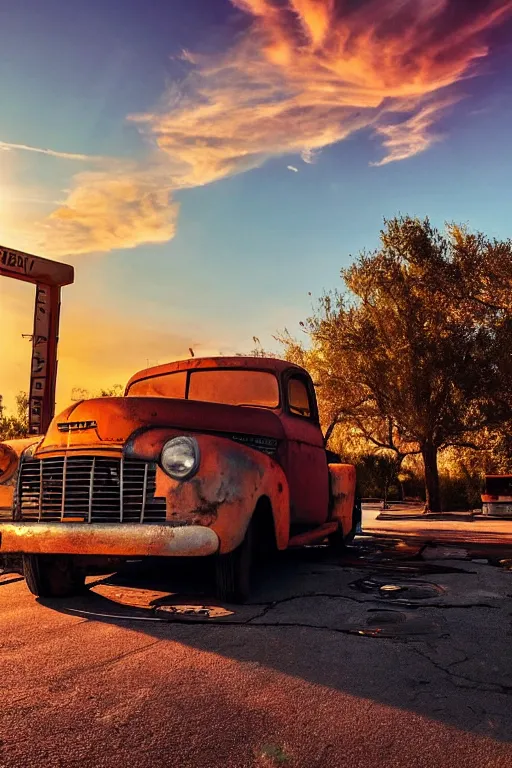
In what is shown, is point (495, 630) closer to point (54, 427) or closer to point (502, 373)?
point (54, 427)

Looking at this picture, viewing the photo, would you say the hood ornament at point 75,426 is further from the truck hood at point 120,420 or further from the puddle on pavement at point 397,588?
the puddle on pavement at point 397,588

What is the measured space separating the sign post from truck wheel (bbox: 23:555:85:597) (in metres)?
8.73

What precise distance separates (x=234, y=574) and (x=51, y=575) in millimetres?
1438

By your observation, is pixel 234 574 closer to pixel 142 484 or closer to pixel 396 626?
pixel 142 484

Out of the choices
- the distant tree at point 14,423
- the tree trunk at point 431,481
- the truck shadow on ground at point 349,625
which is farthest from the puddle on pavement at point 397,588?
the distant tree at point 14,423

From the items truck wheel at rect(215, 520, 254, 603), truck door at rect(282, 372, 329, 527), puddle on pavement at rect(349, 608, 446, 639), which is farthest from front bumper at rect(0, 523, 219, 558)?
truck door at rect(282, 372, 329, 527)

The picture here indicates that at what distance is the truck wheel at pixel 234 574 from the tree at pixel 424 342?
17016 mm

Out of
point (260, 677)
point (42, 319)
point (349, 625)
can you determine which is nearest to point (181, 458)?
point (349, 625)

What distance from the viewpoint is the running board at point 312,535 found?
18.1 ft

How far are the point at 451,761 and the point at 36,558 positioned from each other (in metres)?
3.48

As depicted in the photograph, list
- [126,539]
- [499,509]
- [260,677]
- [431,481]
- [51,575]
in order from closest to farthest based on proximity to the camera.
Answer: [260,677]
[126,539]
[51,575]
[499,509]
[431,481]

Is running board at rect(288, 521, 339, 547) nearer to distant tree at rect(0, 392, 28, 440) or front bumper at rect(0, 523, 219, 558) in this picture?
front bumper at rect(0, 523, 219, 558)

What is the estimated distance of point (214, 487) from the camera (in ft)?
13.8

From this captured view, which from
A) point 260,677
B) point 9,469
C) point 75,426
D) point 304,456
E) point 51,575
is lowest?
point 260,677
